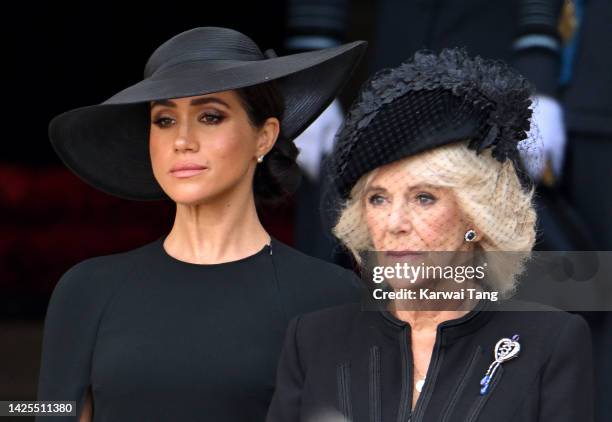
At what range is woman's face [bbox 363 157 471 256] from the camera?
9.02 ft

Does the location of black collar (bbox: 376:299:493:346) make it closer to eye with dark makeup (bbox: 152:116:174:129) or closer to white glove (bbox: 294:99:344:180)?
eye with dark makeup (bbox: 152:116:174:129)

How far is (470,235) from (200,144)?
67 centimetres

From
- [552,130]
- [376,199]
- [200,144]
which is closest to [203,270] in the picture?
[200,144]

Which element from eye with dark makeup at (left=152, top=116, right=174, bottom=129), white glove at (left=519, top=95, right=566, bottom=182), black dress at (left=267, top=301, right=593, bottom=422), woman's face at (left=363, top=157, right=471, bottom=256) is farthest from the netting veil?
white glove at (left=519, top=95, right=566, bottom=182)

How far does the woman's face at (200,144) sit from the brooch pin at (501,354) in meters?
0.78

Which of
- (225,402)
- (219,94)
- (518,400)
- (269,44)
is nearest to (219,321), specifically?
(225,402)

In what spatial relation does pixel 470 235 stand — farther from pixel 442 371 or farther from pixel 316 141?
pixel 316 141

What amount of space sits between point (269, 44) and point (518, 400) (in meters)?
4.99

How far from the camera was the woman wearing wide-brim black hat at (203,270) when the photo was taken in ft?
9.86

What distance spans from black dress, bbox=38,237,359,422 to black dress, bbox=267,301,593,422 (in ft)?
0.57

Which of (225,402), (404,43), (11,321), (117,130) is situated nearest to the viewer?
(225,402)

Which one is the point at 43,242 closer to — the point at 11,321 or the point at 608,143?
the point at 11,321

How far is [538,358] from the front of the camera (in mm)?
2666

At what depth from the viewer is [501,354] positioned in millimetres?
2707
